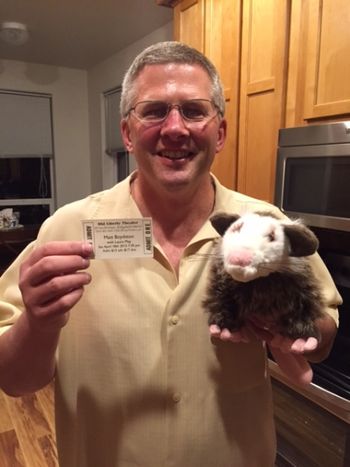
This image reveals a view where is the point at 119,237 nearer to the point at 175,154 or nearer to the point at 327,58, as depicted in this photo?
the point at 175,154

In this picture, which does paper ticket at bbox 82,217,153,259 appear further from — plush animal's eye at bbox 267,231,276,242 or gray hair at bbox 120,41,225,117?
gray hair at bbox 120,41,225,117

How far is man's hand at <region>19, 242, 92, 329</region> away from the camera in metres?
0.66

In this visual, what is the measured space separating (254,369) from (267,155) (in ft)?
3.71

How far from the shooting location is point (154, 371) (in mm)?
852

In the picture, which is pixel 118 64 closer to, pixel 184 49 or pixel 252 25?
pixel 252 25

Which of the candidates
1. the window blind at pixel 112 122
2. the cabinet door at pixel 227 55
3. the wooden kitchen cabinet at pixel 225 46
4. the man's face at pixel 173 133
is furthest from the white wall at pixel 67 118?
the man's face at pixel 173 133

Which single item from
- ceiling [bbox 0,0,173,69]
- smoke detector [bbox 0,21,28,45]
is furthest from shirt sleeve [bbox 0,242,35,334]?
smoke detector [bbox 0,21,28,45]

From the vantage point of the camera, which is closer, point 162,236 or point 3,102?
point 162,236

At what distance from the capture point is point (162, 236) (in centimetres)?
94

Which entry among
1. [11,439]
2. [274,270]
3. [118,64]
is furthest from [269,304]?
[118,64]

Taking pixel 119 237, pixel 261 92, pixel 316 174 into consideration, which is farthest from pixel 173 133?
pixel 261 92

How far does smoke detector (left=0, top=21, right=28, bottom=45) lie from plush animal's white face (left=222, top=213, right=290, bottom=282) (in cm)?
295

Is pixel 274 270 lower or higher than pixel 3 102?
lower

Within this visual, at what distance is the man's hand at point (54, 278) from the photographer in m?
0.66
